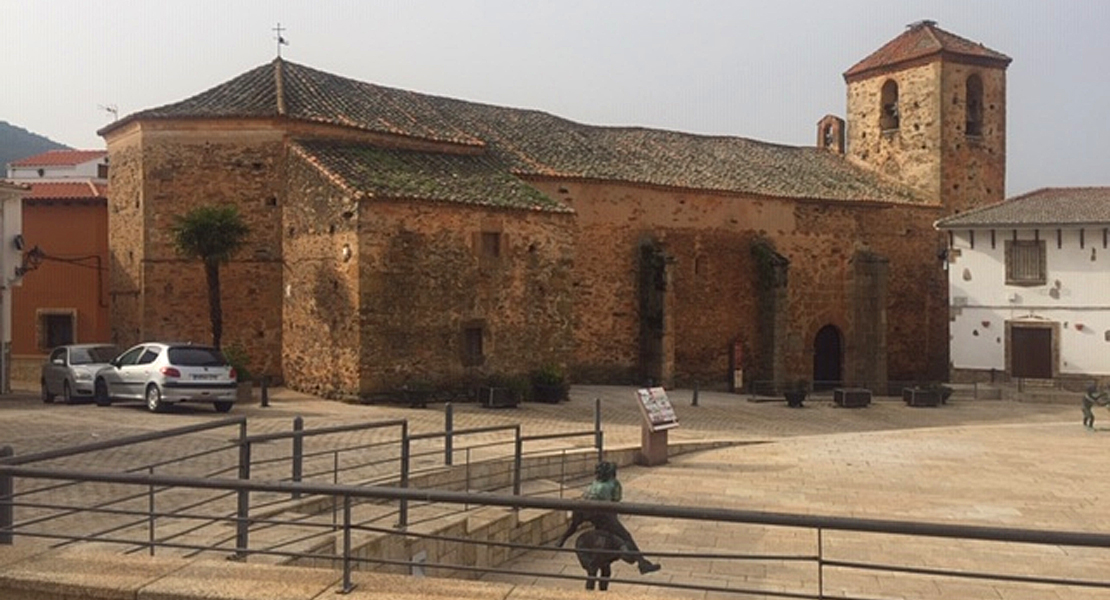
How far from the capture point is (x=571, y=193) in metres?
26.5

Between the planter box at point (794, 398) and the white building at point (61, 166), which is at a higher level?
the white building at point (61, 166)

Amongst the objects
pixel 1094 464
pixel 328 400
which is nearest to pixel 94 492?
pixel 328 400

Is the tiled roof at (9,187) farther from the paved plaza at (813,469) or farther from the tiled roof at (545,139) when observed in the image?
the paved plaza at (813,469)

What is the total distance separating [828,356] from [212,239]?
20.8 m

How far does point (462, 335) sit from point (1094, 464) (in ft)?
40.0

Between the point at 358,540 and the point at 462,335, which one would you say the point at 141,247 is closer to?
the point at 462,335

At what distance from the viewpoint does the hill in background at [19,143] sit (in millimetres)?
91062

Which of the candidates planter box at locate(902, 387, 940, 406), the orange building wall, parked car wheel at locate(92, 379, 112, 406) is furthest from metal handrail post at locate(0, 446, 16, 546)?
planter box at locate(902, 387, 940, 406)

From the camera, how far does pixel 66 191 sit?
28.9m

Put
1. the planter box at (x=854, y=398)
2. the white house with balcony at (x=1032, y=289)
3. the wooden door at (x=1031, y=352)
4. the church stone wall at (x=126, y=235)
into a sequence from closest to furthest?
the church stone wall at (x=126, y=235) → the planter box at (x=854, y=398) → the white house with balcony at (x=1032, y=289) → the wooden door at (x=1031, y=352)

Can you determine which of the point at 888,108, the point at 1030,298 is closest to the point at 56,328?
the point at 1030,298

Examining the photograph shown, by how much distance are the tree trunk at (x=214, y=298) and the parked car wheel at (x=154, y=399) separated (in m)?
4.02

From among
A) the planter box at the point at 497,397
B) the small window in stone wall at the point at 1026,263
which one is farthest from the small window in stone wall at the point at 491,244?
the small window in stone wall at the point at 1026,263

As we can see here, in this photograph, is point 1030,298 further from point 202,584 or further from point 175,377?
point 202,584
